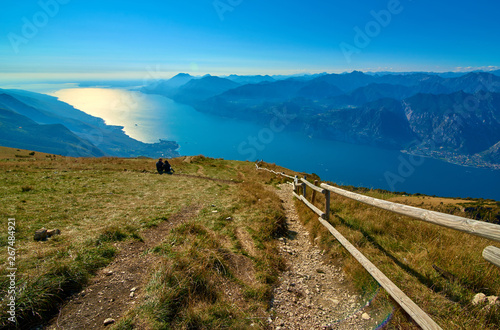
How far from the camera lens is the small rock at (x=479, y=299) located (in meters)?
3.97

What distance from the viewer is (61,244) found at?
6.78m

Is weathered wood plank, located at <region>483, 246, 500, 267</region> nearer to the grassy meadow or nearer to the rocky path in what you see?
the grassy meadow

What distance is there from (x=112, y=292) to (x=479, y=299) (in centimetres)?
786

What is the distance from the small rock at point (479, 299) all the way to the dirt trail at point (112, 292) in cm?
702

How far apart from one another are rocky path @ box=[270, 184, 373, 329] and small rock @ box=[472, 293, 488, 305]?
198cm

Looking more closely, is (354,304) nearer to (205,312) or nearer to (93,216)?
(205,312)

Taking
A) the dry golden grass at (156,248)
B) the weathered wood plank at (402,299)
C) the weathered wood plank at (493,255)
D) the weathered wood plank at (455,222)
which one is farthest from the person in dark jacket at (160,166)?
the weathered wood plank at (493,255)

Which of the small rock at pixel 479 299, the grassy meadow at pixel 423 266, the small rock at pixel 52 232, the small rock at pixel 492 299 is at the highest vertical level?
the small rock at pixel 492 299

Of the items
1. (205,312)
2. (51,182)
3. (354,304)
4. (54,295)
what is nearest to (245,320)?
(205,312)

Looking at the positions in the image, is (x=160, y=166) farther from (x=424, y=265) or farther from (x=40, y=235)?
(x=424, y=265)

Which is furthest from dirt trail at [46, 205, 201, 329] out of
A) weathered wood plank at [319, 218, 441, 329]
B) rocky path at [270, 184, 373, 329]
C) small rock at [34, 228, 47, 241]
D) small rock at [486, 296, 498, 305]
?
small rock at [486, 296, 498, 305]

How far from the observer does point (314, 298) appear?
5594 mm

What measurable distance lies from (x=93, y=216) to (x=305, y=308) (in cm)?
990

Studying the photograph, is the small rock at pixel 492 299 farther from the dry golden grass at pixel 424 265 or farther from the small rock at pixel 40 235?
the small rock at pixel 40 235
